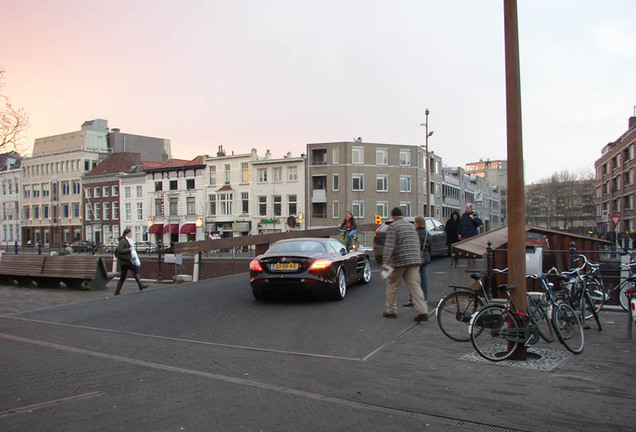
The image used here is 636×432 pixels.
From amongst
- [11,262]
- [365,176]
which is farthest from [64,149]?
[11,262]

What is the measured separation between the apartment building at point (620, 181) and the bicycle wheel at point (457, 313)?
45.4 meters

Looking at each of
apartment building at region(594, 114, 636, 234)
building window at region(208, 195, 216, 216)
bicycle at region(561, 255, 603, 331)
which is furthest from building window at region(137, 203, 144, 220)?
bicycle at region(561, 255, 603, 331)

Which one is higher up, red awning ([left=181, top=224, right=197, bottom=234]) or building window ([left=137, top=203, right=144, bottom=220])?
building window ([left=137, top=203, right=144, bottom=220])

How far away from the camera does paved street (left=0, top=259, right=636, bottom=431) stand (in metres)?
4.36

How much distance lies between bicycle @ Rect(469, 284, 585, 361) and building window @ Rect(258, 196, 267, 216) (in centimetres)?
5785

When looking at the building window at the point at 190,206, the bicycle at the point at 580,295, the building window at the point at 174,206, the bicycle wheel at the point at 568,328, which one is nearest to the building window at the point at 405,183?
the building window at the point at 190,206

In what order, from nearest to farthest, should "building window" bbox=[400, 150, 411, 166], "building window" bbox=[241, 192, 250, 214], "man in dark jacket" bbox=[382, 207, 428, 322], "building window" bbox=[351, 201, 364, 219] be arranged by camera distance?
"man in dark jacket" bbox=[382, 207, 428, 322] → "building window" bbox=[351, 201, 364, 219] → "building window" bbox=[241, 192, 250, 214] → "building window" bbox=[400, 150, 411, 166]

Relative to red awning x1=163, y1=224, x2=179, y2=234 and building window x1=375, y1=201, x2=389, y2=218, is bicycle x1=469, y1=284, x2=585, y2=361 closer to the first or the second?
building window x1=375, y1=201, x2=389, y2=218

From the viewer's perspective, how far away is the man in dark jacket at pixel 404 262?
8.55 meters

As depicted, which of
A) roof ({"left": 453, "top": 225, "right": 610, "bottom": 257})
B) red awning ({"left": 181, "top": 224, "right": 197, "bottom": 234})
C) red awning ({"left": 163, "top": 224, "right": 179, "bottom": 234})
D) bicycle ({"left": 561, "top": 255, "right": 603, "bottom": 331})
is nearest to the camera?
bicycle ({"left": 561, "top": 255, "right": 603, "bottom": 331})

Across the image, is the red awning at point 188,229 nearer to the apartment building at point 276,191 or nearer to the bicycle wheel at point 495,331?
the apartment building at point 276,191

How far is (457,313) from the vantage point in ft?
23.9

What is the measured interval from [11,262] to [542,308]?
1657 centimetres

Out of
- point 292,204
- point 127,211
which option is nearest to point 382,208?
point 292,204
